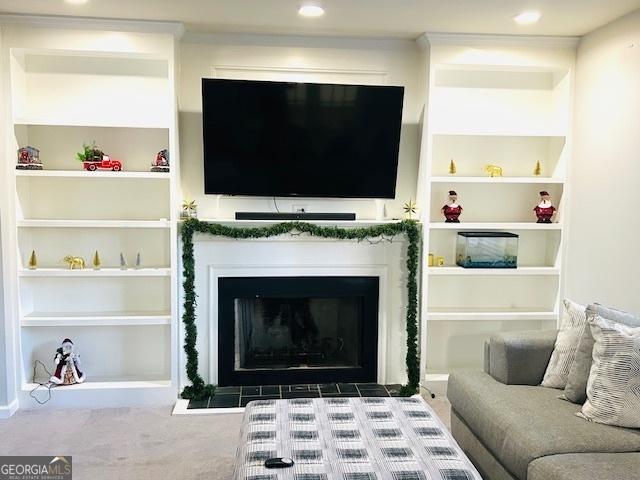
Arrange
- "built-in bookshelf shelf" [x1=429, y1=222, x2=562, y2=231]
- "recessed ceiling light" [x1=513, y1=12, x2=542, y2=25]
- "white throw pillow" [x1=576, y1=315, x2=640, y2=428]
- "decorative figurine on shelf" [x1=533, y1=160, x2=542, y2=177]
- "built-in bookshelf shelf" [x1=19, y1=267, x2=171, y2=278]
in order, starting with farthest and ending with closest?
"decorative figurine on shelf" [x1=533, y1=160, x2=542, y2=177], "built-in bookshelf shelf" [x1=429, y1=222, x2=562, y2=231], "built-in bookshelf shelf" [x1=19, y1=267, x2=171, y2=278], "recessed ceiling light" [x1=513, y1=12, x2=542, y2=25], "white throw pillow" [x1=576, y1=315, x2=640, y2=428]

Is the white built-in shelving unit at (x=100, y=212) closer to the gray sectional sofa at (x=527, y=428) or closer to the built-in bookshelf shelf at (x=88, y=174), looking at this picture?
the built-in bookshelf shelf at (x=88, y=174)

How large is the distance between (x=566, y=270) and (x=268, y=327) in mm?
2327

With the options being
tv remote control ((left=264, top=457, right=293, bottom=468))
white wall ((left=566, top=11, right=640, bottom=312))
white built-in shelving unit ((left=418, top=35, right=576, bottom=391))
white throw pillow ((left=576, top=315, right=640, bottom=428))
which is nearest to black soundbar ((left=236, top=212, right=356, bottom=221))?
white built-in shelving unit ((left=418, top=35, right=576, bottom=391))

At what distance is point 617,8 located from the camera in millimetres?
3322

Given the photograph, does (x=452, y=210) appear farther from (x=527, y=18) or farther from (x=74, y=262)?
(x=74, y=262)

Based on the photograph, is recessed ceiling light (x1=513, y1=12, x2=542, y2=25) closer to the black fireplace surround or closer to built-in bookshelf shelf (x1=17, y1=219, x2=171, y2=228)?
the black fireplace surround

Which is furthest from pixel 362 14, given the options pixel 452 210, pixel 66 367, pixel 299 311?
pixel 66 367

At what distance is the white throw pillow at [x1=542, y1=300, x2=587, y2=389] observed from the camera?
2.92 metres

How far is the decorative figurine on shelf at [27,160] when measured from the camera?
375cm

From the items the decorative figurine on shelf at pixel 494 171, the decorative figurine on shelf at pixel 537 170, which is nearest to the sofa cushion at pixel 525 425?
the decorative figurine on shelf at pixel 494 171

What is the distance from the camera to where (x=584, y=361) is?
9.05ft

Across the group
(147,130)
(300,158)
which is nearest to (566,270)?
(300,158)

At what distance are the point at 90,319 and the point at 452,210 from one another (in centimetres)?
273

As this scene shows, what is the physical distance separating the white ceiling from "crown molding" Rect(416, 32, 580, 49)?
70 millimetres
